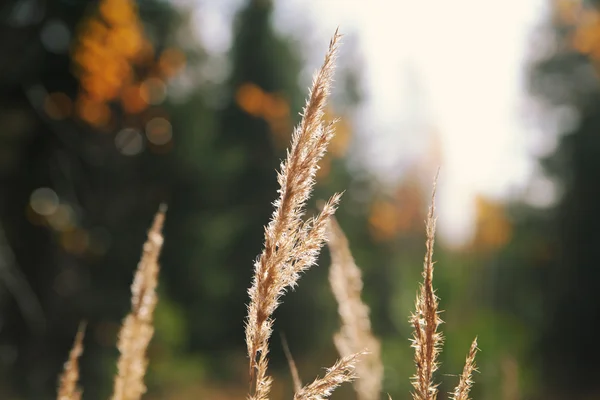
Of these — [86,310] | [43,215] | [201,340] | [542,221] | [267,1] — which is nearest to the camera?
[86,310]

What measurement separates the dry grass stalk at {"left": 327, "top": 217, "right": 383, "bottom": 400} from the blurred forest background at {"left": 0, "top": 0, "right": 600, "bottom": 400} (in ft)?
27.2

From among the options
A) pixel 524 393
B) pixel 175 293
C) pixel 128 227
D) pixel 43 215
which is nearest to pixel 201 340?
pixel 175 293

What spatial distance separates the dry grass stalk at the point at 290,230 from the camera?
34.8 inches

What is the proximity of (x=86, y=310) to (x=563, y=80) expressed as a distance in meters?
11.3

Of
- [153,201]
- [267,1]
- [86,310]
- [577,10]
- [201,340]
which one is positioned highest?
[267,1]

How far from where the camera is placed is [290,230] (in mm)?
901

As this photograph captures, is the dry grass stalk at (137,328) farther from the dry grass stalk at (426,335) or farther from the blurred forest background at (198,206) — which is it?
the blurred forest background at (198,206)

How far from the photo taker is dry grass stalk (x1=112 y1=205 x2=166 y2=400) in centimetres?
124

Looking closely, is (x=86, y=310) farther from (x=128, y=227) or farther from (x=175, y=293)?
(x=175, y=293)

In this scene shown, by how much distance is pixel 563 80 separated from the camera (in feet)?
45.5

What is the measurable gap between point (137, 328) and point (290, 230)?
53 centimetres

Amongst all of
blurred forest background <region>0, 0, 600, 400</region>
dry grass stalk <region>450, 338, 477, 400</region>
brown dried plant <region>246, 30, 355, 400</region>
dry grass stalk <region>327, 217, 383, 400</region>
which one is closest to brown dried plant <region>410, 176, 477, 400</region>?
dry grass stalk <region>450, 338, 477, 400</region>

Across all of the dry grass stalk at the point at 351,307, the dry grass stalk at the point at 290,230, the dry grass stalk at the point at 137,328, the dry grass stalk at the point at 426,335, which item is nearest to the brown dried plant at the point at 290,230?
the dry grass stalk at the point at 290,230

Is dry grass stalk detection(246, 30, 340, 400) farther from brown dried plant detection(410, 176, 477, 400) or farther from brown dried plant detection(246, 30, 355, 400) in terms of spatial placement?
brown dried plant detection(410, 176, 477, 400)
